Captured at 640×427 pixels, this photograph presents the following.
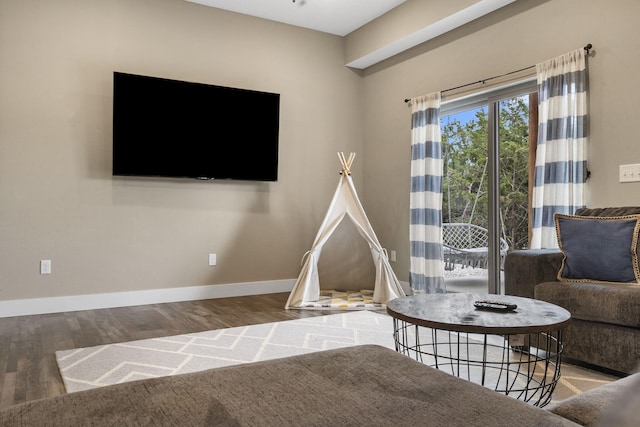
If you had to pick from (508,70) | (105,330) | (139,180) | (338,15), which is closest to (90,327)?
(105,330)

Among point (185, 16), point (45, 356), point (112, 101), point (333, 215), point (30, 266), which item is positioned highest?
point (185, 16)

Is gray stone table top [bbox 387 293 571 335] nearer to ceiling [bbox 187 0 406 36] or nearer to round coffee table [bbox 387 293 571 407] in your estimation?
round coffee table [bbox 387 293 571 407]

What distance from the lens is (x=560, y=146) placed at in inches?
131

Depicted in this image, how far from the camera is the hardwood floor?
2396 mm

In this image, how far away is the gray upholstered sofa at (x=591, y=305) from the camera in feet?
7.53

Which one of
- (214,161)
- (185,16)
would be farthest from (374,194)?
(185,16)

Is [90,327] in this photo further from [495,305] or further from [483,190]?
[483,190]

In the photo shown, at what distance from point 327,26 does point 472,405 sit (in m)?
5.04

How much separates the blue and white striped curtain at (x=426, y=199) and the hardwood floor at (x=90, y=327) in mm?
1133

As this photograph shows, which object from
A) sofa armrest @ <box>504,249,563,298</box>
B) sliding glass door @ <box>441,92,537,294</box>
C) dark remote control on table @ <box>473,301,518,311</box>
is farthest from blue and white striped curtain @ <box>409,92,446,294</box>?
dark remote control on table @ <box>473,301,518,311</box>

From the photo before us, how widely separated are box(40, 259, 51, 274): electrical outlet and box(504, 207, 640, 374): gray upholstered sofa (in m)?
3.58

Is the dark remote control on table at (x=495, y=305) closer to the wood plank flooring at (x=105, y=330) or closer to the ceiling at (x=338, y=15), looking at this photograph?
the wood plank flooring at (x=105, y=330)

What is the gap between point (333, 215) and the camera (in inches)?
177

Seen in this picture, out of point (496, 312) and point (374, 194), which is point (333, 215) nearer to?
point (374, 194)
